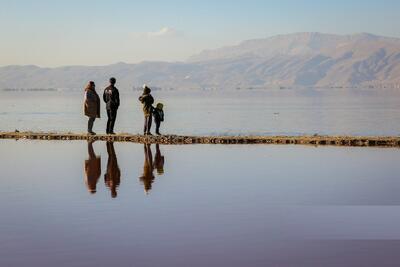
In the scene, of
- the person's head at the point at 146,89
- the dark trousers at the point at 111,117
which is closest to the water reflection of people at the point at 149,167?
the person's head at the point at 146,89

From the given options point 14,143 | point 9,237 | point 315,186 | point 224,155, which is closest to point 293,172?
point 315,186

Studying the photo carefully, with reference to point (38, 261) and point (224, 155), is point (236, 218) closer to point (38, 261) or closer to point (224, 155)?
point (38, 261)

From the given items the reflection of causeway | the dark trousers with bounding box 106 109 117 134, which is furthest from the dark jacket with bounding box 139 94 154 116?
the reflection of causeway

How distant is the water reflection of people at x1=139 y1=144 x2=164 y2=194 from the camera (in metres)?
16.6

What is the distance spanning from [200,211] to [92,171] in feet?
22.2

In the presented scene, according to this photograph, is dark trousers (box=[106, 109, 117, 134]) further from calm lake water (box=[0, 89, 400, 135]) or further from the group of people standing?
calm lake water (box=[0, 89, 400, 135])

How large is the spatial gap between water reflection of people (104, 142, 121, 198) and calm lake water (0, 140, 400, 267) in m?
0.03

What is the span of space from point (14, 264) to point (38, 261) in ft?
1.05

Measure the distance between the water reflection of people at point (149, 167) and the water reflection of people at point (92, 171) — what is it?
1122 millimetres

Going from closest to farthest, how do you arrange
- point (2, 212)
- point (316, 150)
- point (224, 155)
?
1. point (2, 212)
2. point (224, 155)
3. point (316, 150)

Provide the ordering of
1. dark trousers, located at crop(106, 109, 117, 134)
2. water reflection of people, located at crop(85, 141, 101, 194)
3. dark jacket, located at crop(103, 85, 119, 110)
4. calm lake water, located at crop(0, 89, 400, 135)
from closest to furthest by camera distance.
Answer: water reflection of people, located at crop(85, 141, 101, 194)
dark jacket, located at crop(103, 85, 119, 110)
dark trousers, located at crop(106, 109, 117, 134)
calm lake water, located at crop(0, 89, 400, 135)

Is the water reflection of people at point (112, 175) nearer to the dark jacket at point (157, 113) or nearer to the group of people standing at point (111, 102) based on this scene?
the group of people standing at point (111, 102)

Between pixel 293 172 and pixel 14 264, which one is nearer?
pixel 14 264

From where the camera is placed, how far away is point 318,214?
12.6 metres
